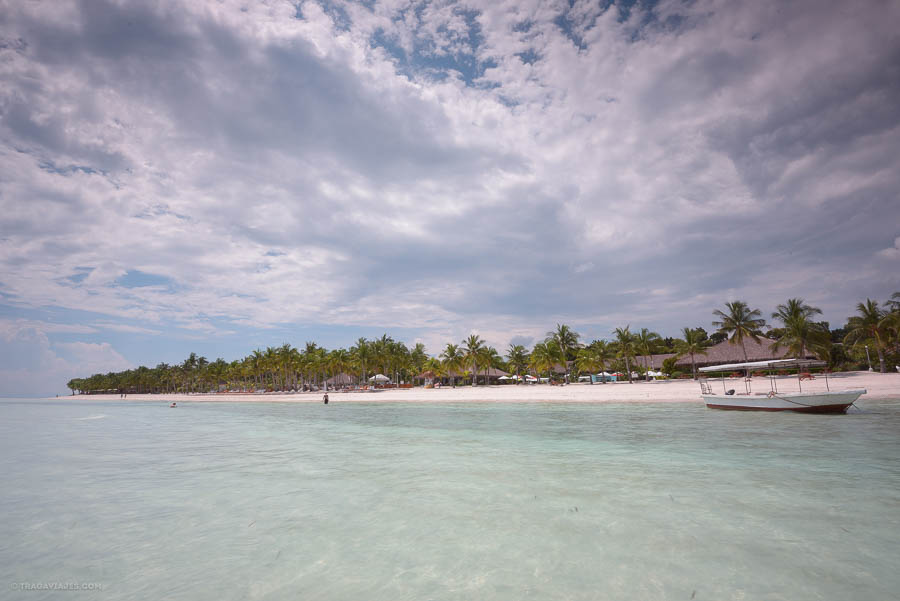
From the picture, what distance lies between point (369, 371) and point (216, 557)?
7649cm

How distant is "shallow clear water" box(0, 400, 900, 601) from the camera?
4.92m

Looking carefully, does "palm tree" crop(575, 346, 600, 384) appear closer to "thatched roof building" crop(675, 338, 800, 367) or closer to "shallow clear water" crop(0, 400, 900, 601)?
"thatched roof building" crop(675, 338, 800, 367)

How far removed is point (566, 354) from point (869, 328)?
36.3 m

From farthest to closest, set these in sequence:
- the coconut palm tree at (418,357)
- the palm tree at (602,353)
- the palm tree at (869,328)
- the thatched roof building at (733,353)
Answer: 1. the coconut palm tree at (418,357)
2. the palm tree at (602,353)
3. the thatched roof building at (733,353)
4. the palm tree at (869,328)

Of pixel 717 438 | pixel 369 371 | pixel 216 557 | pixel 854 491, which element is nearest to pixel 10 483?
pixel 216 557

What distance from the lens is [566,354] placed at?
6994 centimetres

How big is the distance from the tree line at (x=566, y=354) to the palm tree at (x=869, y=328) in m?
0.08

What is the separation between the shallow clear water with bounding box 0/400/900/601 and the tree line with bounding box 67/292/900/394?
141 ft

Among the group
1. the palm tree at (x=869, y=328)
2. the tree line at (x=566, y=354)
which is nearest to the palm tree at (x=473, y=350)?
the tree line at (x=566, y=354)

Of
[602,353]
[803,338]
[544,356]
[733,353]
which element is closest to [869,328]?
[803,338]

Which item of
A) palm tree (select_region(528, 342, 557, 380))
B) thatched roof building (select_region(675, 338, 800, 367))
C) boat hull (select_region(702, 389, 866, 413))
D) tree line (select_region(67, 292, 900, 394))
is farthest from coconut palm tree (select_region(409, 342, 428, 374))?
boat hull (select_region(702, 389, 866, 413))

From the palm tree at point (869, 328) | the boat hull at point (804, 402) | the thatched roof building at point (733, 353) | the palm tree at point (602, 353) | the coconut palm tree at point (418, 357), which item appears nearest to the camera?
the boat hull at point (804, 402)

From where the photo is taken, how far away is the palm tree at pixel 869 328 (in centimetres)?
4378

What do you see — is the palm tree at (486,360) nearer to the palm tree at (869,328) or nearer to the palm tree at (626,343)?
the palm tree at (626,343)
